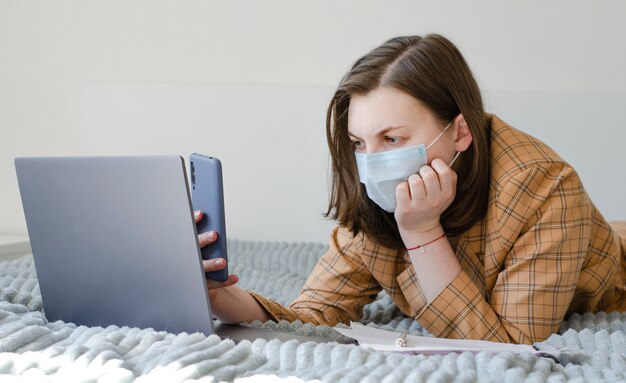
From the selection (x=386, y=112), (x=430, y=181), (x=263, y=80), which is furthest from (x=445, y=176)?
(x=263, y=80)

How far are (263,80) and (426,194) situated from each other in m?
1.23

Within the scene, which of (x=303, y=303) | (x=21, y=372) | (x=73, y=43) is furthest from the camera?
(x=73, y=43)

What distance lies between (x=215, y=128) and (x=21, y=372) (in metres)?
1.56

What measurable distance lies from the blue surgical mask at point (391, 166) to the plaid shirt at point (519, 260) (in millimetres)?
123

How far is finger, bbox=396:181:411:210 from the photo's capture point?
1.25 meters

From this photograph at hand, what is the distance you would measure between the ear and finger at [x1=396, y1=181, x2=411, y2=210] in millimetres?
109

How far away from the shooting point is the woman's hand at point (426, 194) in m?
1.24

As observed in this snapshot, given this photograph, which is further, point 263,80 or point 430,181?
point 263,80

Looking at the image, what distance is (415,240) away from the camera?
4.19 feet

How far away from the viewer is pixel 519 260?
123cm

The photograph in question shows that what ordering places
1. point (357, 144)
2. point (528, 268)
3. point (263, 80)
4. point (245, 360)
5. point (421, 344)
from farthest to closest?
point (263, 80)
point (357, 144)
point (528, 268)
point (421, 344)
point (245, 360)

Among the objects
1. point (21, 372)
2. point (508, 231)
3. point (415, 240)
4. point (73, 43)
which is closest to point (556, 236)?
point (508, 231)

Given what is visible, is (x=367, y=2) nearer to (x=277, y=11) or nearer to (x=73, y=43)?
(x=277, y=11)

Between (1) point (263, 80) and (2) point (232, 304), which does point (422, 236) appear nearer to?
(2) point (232, 304)
